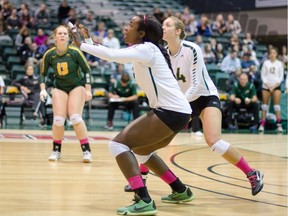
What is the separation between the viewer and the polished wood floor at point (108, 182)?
223 inches

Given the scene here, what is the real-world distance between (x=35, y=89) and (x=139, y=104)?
103 inches

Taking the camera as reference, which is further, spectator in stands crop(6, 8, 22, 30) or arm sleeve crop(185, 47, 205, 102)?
spectator in stands crop(6, 8, 22, 30)

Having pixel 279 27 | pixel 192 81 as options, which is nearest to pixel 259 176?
pixel 192 81

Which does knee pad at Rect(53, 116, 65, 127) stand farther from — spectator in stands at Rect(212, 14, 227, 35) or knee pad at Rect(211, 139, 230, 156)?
spectator in stands at Rect(212, 14, 227, 35)

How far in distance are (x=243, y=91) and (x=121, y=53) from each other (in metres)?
10.7

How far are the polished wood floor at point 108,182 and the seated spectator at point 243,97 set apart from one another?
12.5 feet

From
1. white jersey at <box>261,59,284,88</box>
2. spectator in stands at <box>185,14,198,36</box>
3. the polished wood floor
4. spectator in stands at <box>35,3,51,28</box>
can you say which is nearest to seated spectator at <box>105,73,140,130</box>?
white jersey at <box>261,59,284,88</box>

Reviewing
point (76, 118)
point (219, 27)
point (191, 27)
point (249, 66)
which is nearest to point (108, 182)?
point (76, 118)

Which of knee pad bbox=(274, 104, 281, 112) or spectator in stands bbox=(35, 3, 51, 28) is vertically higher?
spectator in stands bbox=(35, 3, 51, 28)

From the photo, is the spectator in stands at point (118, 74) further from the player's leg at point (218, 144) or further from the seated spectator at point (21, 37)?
the player's leg at point (218, 144)

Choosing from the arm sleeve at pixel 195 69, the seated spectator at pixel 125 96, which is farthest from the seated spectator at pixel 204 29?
the arm sleeve at pixel 195 69

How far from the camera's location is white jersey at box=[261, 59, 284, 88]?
15.8 m

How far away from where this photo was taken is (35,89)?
15062mm

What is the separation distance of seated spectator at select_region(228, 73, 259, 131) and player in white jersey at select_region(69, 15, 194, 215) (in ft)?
33.2
